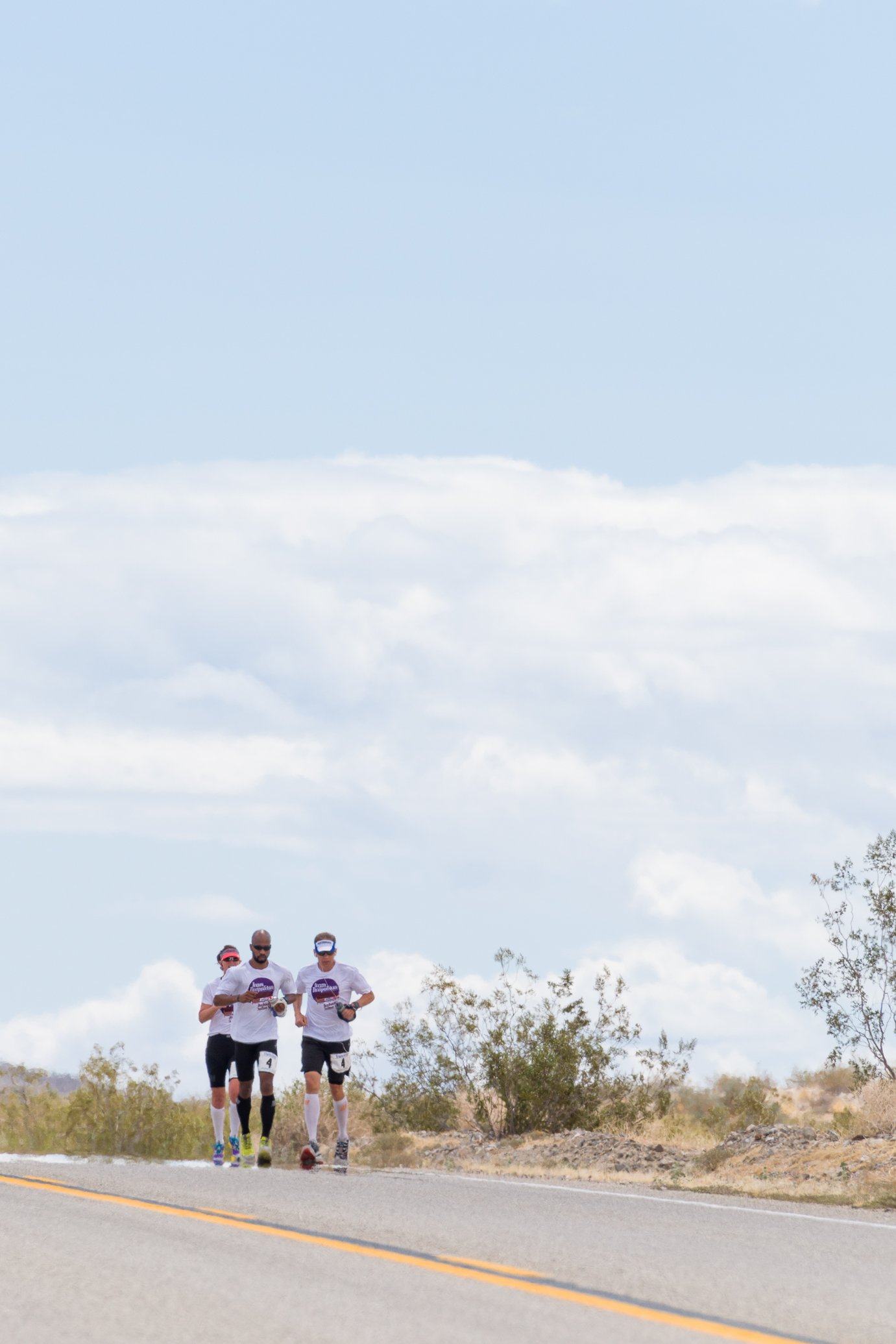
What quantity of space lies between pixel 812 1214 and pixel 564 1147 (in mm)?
7661

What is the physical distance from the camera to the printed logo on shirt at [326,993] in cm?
1573

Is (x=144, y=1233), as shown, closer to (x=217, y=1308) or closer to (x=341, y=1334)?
(x=217, y=1308)

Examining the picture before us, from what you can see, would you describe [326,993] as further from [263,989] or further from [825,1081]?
[825,1081]

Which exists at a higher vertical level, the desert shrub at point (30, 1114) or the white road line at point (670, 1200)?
the desert shrub at point (30, 1114)

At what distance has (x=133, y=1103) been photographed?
76.6 ft

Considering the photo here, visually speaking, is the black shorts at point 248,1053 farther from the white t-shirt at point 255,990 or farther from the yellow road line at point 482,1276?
the yellow road line at point 482,1276

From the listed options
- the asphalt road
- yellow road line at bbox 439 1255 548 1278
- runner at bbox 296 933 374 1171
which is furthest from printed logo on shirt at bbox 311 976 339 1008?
yellow road line at bbox 439 1255 548 1278

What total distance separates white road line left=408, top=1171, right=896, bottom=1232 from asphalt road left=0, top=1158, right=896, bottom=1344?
0.19 ft

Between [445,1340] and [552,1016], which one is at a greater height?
[552,1016]

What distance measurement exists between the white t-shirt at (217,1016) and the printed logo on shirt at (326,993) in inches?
38.0

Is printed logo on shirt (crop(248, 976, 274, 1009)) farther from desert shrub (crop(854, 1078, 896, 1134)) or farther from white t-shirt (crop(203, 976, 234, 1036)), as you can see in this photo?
desert shrub (crop(854, 1078, 896, 1134))

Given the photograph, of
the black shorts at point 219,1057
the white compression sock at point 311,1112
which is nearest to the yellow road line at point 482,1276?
the white compression sock at point 311,1112

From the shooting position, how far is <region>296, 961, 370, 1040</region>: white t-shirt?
15.8m

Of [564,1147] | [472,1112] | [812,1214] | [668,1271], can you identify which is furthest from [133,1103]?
[668,1271]
